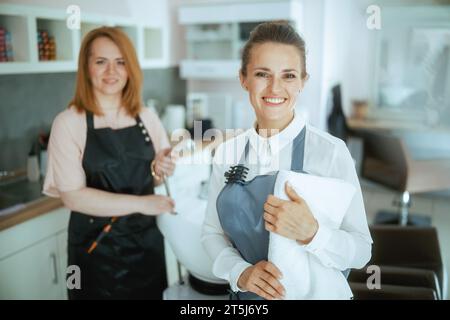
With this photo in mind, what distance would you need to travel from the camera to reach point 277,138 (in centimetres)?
81

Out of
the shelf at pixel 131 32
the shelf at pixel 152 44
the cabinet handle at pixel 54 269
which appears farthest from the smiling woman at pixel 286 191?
the shelf at pixel 152 44

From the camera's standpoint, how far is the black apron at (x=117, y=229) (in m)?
1.18

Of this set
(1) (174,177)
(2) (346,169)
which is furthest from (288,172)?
(1) (174,177)

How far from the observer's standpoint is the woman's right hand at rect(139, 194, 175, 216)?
1.16 metres

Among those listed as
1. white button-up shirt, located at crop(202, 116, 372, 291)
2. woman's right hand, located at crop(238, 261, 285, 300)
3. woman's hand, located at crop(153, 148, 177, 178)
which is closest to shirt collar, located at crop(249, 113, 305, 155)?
white button-up shirt, located at crop(202, 116, 372, 291)

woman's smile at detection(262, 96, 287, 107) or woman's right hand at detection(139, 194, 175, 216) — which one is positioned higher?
woman's smile at detection(262, 96, 287, 107)

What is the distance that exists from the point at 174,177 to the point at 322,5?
0.65 meters

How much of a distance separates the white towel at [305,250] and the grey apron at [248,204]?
0.18 feet

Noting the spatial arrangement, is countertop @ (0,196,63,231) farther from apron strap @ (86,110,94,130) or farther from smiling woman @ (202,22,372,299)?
smiling woman @ (202,22,372,299)

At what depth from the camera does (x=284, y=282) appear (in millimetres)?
758

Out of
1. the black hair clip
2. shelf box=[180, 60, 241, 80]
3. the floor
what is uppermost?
shelf box=[180, 60, 241, 80]

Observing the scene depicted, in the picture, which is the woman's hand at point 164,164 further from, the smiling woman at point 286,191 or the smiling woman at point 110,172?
the smiling woman at point 286,191

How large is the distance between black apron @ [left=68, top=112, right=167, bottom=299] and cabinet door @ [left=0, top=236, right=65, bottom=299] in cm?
22

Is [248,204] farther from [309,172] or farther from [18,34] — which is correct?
[18,34]
